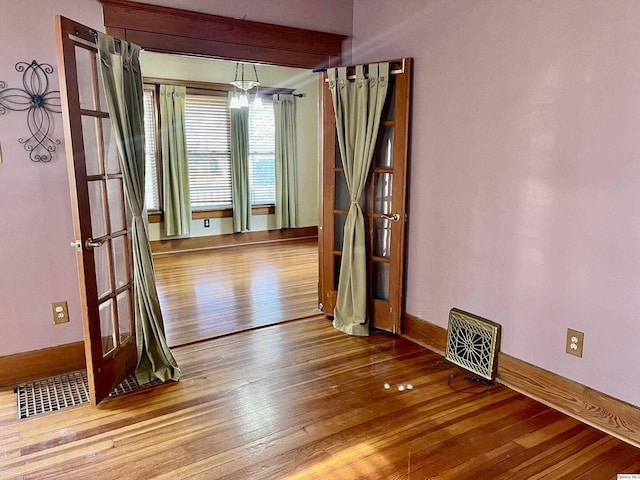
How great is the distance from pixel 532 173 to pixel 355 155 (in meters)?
1.34

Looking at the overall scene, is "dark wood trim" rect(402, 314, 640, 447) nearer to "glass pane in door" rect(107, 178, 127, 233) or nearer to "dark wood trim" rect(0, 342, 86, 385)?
"glass pane in door" rect(107, 178, 127, 233)

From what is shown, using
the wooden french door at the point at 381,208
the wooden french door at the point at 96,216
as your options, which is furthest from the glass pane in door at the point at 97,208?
the wooden french door at the point at 381,208

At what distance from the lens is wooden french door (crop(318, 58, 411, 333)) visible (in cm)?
337

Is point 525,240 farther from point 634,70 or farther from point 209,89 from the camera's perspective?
point 209,89

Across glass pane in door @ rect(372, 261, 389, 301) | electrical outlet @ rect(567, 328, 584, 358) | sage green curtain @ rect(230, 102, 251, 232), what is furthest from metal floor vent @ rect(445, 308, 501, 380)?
sage green curtain @ rect(230, 102, 251, 232)

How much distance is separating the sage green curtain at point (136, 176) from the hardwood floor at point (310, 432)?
0.20 m

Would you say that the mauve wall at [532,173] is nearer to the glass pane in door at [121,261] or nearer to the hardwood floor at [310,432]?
the hardwood floor at [310,432]

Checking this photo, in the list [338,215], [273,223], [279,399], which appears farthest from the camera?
[273,223]

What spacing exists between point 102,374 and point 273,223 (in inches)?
196

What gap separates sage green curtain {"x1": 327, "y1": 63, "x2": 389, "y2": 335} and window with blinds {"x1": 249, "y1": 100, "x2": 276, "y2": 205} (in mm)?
3637

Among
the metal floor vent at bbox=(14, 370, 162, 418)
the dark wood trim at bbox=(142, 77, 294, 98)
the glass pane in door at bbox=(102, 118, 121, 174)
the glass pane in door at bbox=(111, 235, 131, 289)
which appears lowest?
the metal floor vent at bbox=(14, 370, 162, 418)

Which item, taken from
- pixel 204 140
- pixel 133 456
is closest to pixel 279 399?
pixel 133 456

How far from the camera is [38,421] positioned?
2453 millimetres

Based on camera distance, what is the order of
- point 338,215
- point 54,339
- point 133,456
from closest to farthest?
point 133,456 → point 54,339 → point 338,215
